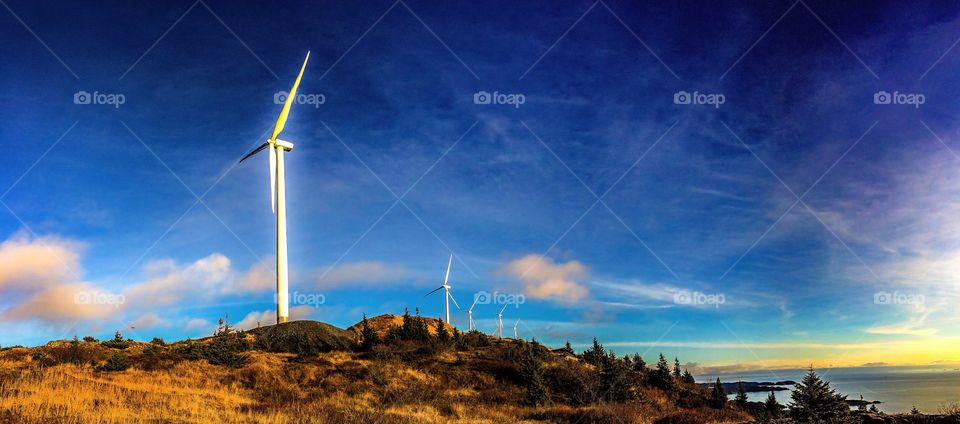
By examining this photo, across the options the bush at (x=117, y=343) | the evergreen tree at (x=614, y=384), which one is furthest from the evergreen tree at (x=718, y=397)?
the bush at (x=117, y=343)

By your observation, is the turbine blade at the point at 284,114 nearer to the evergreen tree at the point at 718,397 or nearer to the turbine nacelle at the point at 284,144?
the turbine nacelle at the point at 284,144

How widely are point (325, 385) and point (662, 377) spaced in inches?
982

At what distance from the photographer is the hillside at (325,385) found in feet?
68.3

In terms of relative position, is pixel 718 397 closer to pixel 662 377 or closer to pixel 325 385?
pixel 662 377

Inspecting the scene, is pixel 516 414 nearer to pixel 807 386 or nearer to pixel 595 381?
pixel 595 381

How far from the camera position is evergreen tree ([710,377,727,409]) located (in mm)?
35812

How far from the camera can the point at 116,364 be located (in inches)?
1222

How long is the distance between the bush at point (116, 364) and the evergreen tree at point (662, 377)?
35234 mm

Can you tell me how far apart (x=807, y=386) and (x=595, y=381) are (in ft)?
46.2

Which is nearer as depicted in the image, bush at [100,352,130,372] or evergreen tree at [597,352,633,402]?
bush at [100,352,130,372]

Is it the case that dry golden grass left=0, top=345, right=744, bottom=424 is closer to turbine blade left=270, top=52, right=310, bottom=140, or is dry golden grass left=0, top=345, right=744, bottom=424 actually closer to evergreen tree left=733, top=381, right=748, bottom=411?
evergreen tree left=733, top=381, right=748, bottom=411

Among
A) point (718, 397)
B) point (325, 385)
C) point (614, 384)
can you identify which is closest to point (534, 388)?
point (614, 384)

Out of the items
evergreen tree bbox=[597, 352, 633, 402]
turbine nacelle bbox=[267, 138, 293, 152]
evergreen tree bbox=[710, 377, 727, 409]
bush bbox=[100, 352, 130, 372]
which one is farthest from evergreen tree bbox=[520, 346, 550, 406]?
turbine nacelle bbox=[267, 138, 293, 152]

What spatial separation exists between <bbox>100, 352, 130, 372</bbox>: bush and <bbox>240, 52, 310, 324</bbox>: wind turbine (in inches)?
707
